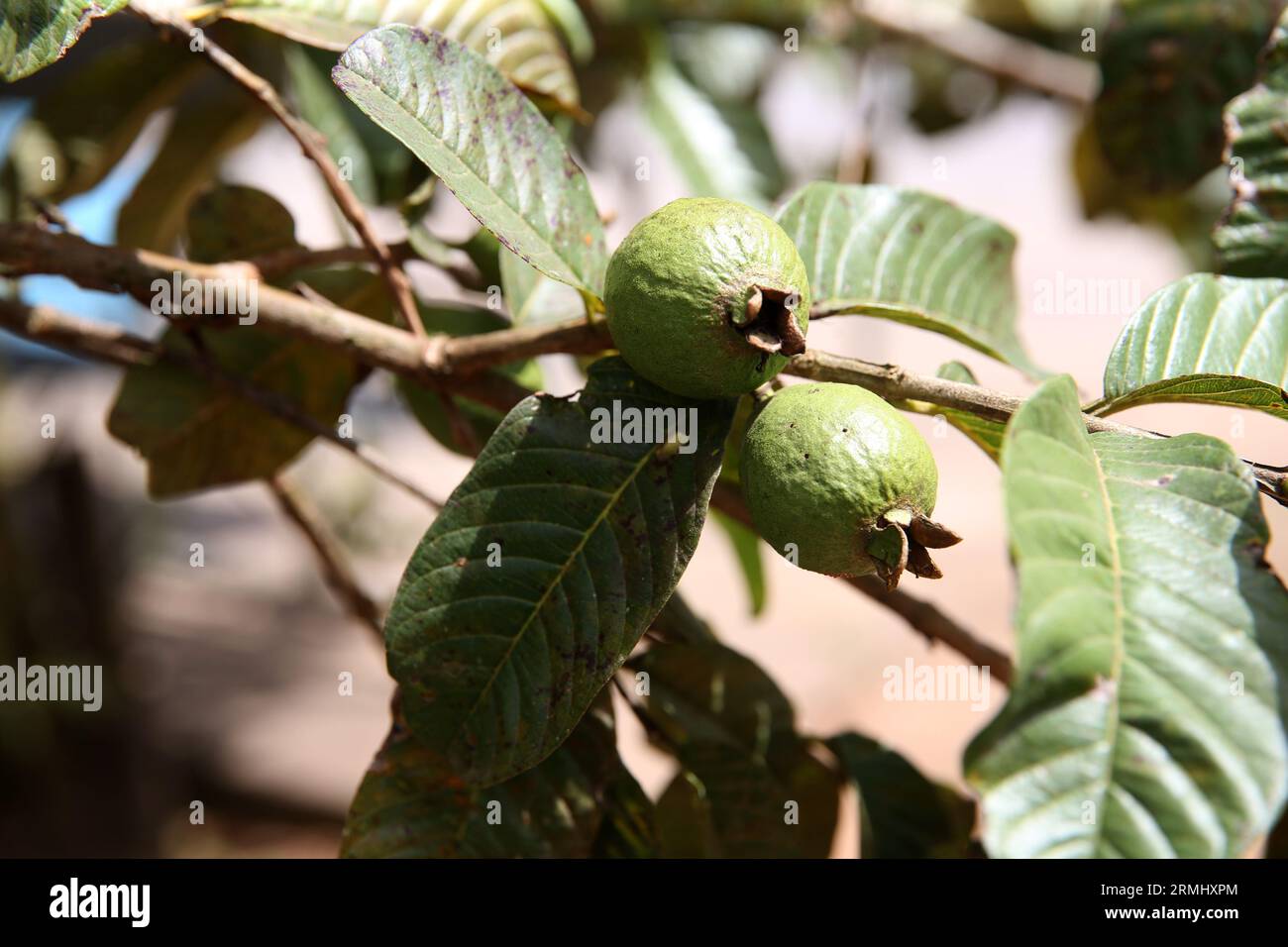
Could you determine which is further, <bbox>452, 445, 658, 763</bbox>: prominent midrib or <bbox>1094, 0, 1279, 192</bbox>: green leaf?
<bbox>1094, 0, 1279, 192</bbox>: green leaf

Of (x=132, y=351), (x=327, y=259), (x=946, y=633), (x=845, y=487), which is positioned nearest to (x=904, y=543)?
(x=845, y=487)

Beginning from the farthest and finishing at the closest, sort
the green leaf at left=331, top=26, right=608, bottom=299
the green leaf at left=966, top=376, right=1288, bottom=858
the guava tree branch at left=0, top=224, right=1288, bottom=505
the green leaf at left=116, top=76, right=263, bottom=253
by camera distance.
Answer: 1. the green leaf at left=116, top=76, right=263, bottom=253
2. the guava tree branch at left=0, top=224, right=1288, bottom=505
3. the green leaf at left=331, top=26, right=608, bottom=299
4. the green leaf at left=966, top=376, right=1288, bottom=858

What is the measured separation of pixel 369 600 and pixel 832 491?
2.83ft

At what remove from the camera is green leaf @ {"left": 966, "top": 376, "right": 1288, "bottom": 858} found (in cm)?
56

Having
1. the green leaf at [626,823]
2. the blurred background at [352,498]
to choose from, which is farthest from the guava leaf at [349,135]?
the green leaf at [626,823]

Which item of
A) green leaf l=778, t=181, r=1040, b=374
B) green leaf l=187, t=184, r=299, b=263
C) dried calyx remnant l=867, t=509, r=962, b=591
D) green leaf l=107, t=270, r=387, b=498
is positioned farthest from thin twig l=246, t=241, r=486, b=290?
dried calyx remnant l=867, t=509, r=962, b=591

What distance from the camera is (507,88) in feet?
2.93

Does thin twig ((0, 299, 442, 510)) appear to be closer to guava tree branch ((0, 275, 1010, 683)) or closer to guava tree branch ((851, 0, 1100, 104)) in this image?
guava tree branch ((0, 275, 1010, 683))

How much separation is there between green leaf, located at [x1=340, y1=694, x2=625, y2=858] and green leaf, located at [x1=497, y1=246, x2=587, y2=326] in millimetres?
409

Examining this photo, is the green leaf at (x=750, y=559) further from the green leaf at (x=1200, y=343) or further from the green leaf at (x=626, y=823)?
the green leaf at (x=1200, y=343)

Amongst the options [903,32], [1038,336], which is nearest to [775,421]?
[903,32]

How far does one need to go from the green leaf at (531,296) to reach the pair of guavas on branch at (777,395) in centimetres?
34

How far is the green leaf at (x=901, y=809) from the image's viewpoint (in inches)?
47.0

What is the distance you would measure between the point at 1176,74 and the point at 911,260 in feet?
2.46
